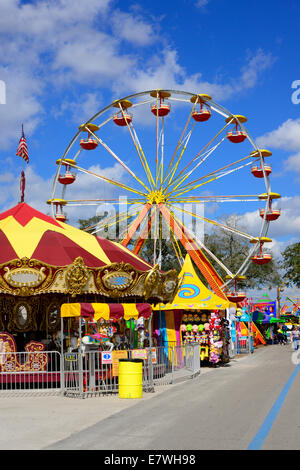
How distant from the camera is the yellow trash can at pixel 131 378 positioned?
12250 millimetres

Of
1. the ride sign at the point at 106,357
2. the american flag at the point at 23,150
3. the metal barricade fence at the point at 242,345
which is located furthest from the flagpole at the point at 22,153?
the metal barricade fence at the point at 242,345

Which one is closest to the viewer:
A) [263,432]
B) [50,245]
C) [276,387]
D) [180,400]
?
[263,432]

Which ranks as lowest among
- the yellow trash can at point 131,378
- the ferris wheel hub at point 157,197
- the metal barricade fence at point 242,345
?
the metal barricade fence at point 242,345

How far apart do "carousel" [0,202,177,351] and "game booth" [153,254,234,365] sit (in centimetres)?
226

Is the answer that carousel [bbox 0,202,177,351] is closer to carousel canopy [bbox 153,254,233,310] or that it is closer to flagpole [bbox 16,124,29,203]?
flagpole [bbox 16,124,29,203]

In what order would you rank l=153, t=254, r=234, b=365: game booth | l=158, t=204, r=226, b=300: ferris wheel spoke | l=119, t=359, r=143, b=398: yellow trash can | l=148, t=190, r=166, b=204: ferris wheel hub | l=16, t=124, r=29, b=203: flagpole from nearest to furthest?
l=119, t=359, r=143, b=398: yellow trash can
l=16, t=124, r=29, b=203: flagpole
l=153, t=254, r=234, b=365: game booth
l=158, t=204, r=226, b=300: ferris wheel spoke
l=148, t=190, r=166, b=204: ferris wheel hub

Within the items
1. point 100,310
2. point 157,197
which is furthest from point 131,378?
point 157,197

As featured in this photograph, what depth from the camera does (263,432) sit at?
7.94 metres

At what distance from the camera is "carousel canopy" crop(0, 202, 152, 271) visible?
1571 cm

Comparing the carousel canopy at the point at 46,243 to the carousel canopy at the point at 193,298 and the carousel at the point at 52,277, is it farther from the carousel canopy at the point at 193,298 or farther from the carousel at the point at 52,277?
the carousel canopy at the point at 193,298

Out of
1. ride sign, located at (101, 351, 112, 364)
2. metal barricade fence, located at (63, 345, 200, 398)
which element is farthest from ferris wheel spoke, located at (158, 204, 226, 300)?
ride sign, located at (101, 351, 112, 364)
